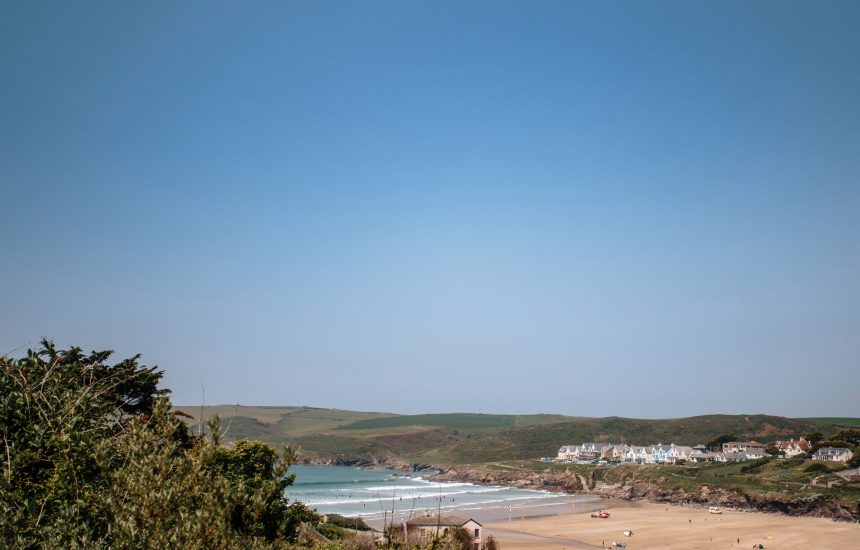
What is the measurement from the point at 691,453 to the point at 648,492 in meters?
50.9

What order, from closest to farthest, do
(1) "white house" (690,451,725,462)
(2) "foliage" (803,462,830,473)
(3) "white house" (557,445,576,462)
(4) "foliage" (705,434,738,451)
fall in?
1. (2) "foliage" (803,462,830,473)
2. (1) "white house" (690,451,725,462)
3. (4) "foliage" (705,434,738,451)
4. (3) "white house" (557,445,576,462)

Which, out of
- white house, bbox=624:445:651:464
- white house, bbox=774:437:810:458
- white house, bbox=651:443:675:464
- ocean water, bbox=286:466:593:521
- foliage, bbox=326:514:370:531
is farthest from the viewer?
white house, bbox=624:445:651:464

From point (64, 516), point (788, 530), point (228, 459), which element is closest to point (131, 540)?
point (64, 516)

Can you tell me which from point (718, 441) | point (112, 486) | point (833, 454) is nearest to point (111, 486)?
point (112, 486)

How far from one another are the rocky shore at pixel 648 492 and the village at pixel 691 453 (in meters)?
27.1

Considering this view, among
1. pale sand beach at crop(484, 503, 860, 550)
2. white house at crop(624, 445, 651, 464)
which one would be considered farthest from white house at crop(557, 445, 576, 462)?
pale sand beach at crop(484, 503, 860, 550)

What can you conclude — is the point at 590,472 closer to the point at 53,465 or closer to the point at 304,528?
the point at 304,528

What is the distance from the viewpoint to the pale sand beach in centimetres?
6025

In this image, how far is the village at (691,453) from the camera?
441ft

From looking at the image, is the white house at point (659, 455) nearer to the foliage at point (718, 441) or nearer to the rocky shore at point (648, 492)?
the foliage at point (718, 441)

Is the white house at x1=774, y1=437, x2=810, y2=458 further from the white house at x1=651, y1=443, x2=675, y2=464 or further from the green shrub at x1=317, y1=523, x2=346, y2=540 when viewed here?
the green shrub at x1=317, y1=523, x2=346, y2=540

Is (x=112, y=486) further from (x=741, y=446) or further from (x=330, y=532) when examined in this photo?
(x=741, y=446)

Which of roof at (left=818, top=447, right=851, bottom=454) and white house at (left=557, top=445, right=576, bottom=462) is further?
white house at (left=557, top=445, right=576, bottom=462)

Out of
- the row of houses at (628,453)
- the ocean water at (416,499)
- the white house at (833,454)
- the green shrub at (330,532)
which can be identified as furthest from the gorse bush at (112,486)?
the row of houses at (628,453)
